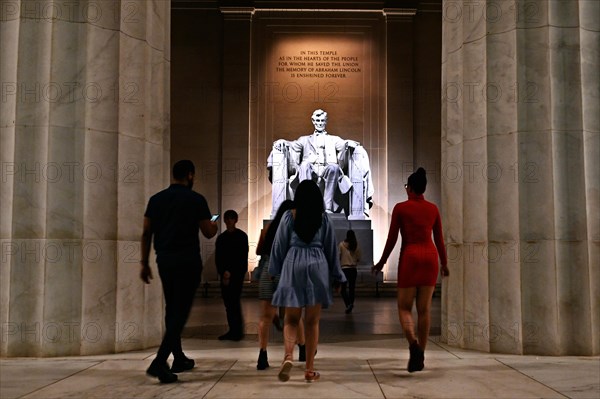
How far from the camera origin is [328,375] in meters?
5.95

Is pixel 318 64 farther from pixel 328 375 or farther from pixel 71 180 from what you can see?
pixel 328 375

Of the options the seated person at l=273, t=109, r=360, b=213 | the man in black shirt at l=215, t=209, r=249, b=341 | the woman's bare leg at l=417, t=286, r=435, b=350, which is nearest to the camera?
the woman's bare leg at l=417, t=286, r=435, b=350

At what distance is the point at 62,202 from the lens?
7176 millimetres

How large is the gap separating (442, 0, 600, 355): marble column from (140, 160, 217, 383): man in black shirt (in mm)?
3348

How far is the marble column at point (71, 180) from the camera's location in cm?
704

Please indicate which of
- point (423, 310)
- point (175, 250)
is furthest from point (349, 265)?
point (175, 250)

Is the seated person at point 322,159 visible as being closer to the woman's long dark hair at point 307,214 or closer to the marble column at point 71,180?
the marble column at point 71,180

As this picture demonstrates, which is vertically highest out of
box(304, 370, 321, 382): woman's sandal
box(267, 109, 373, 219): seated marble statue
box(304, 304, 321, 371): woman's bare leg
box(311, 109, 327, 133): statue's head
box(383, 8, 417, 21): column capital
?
box(383, 8, 417, 21): column capital

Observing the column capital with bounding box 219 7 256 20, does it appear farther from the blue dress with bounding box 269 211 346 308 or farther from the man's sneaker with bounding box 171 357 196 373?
the man's sneaker with bounding box 171 357 196 373

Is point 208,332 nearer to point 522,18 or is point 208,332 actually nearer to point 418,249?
point 418,249

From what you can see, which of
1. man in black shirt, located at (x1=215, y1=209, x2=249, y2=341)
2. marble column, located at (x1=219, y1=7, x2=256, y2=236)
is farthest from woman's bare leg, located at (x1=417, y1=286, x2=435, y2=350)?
marble column, located at (x1=219, y1=7, x2=256, y2=236)

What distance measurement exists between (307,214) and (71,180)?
2916mm

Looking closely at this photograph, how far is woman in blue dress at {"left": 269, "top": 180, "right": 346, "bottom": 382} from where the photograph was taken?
563 cm

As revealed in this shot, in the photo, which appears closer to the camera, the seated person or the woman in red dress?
the woman in red dress
